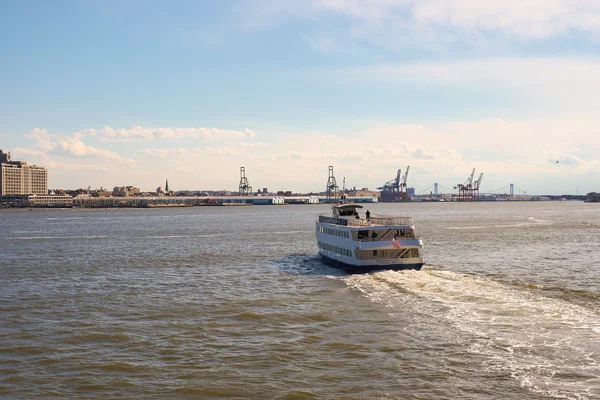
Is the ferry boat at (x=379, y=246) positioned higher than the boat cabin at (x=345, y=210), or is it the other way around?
the boat cabin at (x=345, y=210)

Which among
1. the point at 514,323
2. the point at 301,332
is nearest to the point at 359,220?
the point at 514,323

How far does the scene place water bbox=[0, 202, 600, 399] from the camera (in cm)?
1936

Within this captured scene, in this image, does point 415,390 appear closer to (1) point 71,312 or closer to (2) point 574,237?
(1) point 71,312

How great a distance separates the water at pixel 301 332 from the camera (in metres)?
19.4

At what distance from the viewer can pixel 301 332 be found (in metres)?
26.3

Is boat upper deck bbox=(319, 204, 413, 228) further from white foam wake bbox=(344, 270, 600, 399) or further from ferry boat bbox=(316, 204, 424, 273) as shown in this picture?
white foam wake bbox=(344, 270, 600, 399)

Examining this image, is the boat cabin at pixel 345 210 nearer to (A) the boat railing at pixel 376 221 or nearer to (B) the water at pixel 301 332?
(A) the boat railing at pixel 376 221

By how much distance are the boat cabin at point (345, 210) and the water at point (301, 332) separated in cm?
1148

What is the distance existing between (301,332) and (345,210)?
3310cm

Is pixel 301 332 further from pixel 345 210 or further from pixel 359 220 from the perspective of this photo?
pixel 345 210

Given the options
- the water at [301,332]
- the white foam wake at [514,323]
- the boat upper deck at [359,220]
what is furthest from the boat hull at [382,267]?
the boat upper deck at [359,220]

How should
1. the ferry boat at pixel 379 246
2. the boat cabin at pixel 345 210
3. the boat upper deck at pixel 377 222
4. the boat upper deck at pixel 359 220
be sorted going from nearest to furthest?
the ferry boat at pixel 379 246, the boat upper deck at pixel 377 222, the boat upper deck at pixel 359 220, the boat cabin at pixel 345 210

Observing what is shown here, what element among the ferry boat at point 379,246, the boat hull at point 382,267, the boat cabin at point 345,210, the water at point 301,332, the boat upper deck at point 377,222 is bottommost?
the water at point 301,332

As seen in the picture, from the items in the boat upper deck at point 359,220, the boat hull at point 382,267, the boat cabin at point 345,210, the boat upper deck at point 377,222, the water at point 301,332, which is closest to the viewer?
the water at point 301,332
